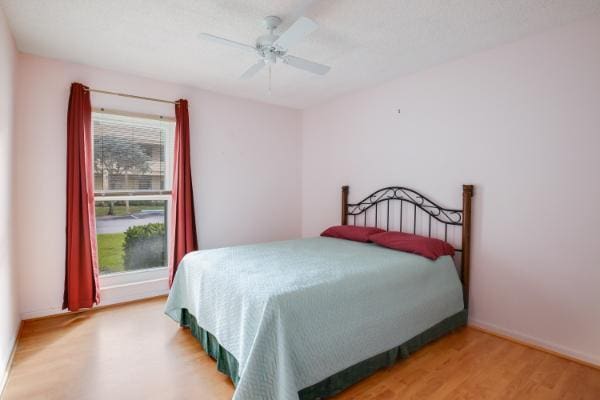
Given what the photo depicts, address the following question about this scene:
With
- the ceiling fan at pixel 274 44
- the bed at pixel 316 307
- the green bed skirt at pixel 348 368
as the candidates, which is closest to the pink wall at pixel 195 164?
the bed at pixel 316 307

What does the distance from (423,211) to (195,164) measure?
102 inches

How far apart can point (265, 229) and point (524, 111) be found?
3146 mm

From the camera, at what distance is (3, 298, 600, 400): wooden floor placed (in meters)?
1.86

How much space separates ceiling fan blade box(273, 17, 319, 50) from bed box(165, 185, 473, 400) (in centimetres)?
149

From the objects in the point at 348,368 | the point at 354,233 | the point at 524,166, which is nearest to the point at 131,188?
the point at 354,233

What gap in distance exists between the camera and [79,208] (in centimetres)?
292

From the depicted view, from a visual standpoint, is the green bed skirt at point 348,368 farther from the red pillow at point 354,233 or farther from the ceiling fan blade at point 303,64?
the ceiling fan blade at point 303,64

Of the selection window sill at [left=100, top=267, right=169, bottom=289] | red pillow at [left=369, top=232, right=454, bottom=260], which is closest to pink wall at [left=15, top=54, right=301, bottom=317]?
window sill at [left=100, top=267, right=169, bottom=289]

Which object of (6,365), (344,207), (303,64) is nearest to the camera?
(6,365)

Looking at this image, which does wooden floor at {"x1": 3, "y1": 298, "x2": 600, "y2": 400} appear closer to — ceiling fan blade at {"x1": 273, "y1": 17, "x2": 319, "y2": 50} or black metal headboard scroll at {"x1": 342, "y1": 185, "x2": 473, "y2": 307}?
black metal headboard scroll at {"x1": 342, "y1": 185, "x2": 473, "y2": 307}

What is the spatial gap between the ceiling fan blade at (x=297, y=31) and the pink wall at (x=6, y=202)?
185 centimetres

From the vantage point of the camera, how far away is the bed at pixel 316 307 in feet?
5.32

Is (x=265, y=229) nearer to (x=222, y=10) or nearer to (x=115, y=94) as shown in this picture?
(x=115, y=94)

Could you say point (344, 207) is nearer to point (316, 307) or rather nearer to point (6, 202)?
point (316, 307)
